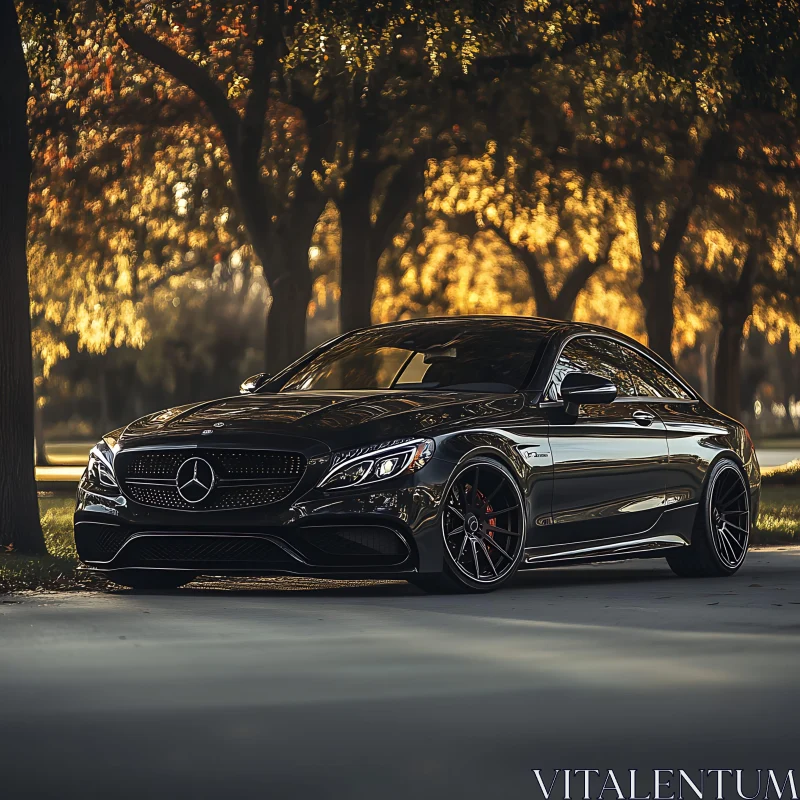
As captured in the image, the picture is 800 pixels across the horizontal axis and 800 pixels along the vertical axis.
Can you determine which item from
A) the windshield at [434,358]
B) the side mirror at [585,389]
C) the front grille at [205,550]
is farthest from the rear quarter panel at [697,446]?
the front grille at [205,550]

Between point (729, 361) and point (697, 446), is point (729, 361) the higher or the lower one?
the lower one

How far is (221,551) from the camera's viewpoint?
11.7 m

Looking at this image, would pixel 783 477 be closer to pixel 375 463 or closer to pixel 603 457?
pixel 603 457

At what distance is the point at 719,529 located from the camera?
14062 millimetres

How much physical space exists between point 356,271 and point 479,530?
16.0 metres

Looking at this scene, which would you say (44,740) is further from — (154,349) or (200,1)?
(154,349)

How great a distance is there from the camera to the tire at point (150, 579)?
12523mm

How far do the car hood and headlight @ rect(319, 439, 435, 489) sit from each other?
0.06 metres

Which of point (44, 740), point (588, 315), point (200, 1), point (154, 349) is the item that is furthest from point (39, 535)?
point (154, 349)

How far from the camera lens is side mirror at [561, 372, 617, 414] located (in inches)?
498

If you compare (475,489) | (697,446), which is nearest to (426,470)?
(475,489)

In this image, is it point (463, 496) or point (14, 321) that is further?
point (14, 321)

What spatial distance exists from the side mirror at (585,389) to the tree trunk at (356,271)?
14714 millimetres

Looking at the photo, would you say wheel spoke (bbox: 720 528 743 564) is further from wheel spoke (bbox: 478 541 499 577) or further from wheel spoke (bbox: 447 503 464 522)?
wheel spoke (bbox: 447 503 464 522)
